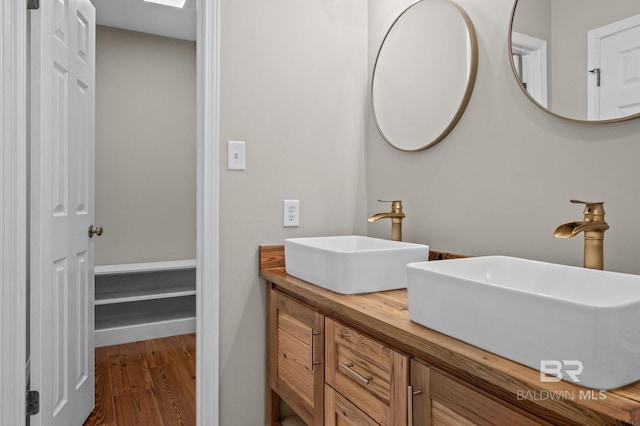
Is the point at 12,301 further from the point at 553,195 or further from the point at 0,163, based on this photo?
the point at 553,195

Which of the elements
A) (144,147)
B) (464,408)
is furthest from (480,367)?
(144,147)

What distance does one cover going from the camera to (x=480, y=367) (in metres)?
0.73

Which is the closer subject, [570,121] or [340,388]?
[570,121]

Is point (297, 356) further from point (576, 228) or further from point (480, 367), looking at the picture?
point (576, 228)

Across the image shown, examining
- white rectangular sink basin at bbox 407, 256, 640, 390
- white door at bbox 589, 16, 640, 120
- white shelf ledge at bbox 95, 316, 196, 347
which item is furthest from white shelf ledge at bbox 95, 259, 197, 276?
white door at bbox 589, 16, 640, 120

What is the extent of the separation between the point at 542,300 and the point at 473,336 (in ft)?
0.57

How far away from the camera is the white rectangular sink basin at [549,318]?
1.98ft

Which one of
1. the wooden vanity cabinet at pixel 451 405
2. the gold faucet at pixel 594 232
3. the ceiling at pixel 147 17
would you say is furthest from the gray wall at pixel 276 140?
the ceiling at pixel 147 17

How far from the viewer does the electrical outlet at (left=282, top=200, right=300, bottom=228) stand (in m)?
1.80

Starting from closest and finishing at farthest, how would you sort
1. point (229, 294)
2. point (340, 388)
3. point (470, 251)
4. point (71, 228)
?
point (340, 388) < point (470, 251) < point (229, 294) < point (71, 228)

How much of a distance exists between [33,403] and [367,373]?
136 cm

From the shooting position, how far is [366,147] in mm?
1979

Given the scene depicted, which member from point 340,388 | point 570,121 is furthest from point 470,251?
point 340,388

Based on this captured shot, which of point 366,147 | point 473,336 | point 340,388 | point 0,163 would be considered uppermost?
point 366,147
